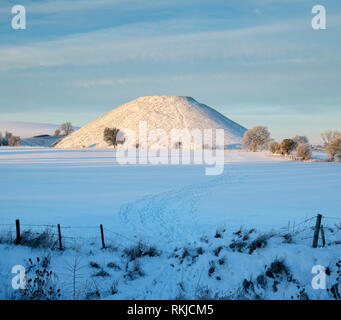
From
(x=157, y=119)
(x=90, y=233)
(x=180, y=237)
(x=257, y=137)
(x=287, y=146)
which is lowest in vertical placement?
(x=180, y=237)

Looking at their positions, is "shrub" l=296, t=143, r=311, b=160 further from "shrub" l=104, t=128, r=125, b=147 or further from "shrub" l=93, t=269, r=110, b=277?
"shrub" l=104, t=128, r=125, b=147

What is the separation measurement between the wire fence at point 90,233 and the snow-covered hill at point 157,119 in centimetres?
9213

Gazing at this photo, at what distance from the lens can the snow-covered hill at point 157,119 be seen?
118 m

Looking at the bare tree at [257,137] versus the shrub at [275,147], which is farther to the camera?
the bare tree at [257,137]

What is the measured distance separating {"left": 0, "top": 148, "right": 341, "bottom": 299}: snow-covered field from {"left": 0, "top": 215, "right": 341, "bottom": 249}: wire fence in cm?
4

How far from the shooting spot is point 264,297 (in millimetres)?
7059

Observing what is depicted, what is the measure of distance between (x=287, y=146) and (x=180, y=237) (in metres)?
53.3

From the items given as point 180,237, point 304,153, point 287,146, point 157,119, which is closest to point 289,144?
point 287,146

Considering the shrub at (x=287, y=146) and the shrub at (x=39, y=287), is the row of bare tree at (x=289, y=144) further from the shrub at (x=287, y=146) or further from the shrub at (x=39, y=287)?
the shrub at (x=39, y=287)

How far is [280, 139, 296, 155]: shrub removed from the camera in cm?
5891

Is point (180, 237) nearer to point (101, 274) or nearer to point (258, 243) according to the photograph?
point (258, 243)

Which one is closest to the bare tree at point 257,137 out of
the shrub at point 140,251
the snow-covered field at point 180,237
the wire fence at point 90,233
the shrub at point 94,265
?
the snow-covered field at point 180,237

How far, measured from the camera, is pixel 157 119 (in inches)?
4870
